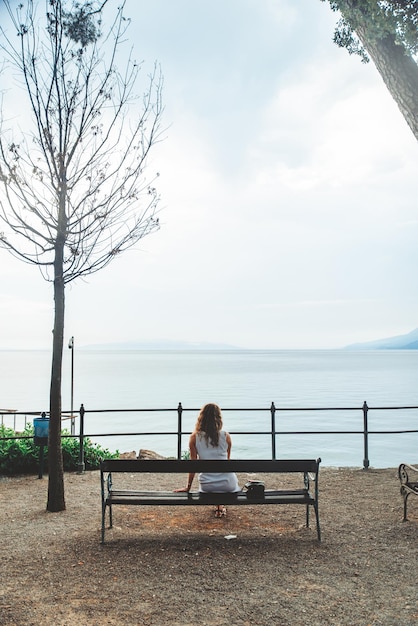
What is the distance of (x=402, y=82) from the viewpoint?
5254mm

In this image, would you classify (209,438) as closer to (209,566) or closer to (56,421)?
(209,566)

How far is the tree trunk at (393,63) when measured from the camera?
17.0 feet

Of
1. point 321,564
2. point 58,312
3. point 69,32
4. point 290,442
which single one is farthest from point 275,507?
point 290,442

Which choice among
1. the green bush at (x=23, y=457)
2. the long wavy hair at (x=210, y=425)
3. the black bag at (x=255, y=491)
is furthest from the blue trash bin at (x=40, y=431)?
the black bag at (x=255, y=491)

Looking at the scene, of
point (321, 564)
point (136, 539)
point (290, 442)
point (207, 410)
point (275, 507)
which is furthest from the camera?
point (290, 442)

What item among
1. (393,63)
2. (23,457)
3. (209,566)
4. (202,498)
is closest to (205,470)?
(202,498)

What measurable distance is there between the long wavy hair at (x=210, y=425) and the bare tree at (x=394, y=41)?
3436 mm

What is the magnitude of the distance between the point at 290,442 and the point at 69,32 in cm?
2864

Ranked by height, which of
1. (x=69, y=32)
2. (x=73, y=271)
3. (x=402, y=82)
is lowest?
(x=73, y=271)

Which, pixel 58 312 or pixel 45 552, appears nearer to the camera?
pixel 45 552

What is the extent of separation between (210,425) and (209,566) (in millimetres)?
1690

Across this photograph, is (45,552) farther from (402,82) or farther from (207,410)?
(402,82)

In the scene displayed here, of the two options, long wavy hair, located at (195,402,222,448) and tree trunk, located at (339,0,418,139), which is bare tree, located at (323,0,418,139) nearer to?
tree trunk, located at (339,0,418,139)

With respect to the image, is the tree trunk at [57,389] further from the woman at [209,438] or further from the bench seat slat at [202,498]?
the woman at [209,438]
